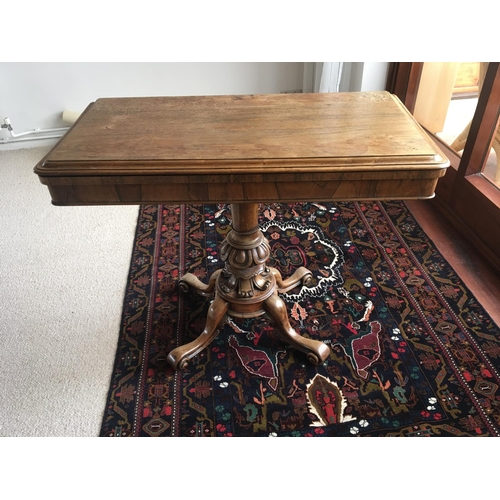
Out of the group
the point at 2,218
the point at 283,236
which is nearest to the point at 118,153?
the point at 283,236

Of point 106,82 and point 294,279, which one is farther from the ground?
point 106,82

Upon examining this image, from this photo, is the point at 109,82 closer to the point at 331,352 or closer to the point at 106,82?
the point at 106,82

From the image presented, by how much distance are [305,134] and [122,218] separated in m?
1.37

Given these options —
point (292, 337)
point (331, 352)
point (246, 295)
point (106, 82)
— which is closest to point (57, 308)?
point (246, 295)

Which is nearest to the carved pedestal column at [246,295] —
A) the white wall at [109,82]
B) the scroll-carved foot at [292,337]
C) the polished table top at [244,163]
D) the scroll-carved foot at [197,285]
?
the scroll-carved foot at [292,337]

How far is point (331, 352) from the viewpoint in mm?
1383

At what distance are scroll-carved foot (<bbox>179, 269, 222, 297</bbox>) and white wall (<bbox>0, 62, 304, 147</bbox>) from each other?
1.71m

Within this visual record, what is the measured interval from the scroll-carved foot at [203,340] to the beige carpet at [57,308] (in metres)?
0.24

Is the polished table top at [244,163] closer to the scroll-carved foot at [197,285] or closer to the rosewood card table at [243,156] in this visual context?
the rosewood card table at [243,156]

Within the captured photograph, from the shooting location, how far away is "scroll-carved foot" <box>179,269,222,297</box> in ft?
5.09

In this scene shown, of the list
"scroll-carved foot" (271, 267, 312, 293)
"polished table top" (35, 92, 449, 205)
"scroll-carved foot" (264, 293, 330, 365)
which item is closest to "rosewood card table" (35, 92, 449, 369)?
"polished table top" (35, 92, 449, 205)

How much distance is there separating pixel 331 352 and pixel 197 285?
0.57m

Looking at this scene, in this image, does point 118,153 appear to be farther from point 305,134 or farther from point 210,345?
point 210,345

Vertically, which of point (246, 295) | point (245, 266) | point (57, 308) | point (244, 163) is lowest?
point (57, 308)
